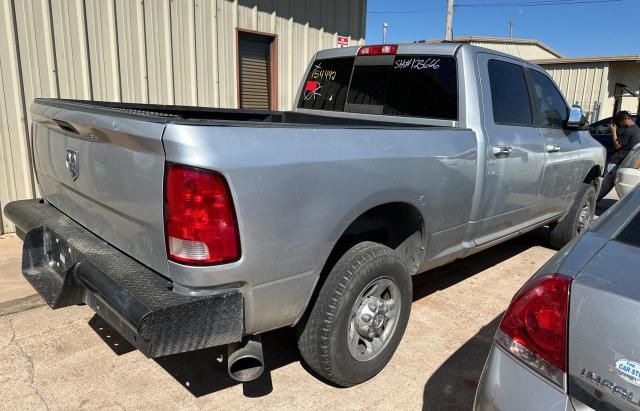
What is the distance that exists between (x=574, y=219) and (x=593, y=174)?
0.67 meters

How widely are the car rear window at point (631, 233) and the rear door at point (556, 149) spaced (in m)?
2.56

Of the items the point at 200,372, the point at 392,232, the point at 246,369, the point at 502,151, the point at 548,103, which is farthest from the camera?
the point at 548,103

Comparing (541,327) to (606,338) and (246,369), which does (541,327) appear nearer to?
(606,338)

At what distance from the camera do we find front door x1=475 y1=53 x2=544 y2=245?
3.55m

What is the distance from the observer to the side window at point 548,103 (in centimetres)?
436

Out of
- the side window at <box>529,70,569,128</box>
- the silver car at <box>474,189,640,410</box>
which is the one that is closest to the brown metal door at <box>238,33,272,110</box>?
the side window at <box>529,70,569,128</box>

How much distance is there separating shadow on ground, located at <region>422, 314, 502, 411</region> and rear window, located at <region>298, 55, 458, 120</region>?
164 centimetres

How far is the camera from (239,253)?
2.02 meters

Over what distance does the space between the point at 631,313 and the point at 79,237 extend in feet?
8.29

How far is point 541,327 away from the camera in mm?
1562

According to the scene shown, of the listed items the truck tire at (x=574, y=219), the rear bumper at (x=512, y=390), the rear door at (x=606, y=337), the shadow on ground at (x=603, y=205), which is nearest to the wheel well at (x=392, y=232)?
the rear bumper at (x=512, y=390)

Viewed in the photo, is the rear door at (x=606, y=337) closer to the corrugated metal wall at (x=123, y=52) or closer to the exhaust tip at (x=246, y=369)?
the exhaust tip at (x=246, y=369)

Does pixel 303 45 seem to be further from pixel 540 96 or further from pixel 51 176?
pixel 51 176

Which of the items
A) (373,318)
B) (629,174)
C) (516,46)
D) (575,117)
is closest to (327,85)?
(575,117)
